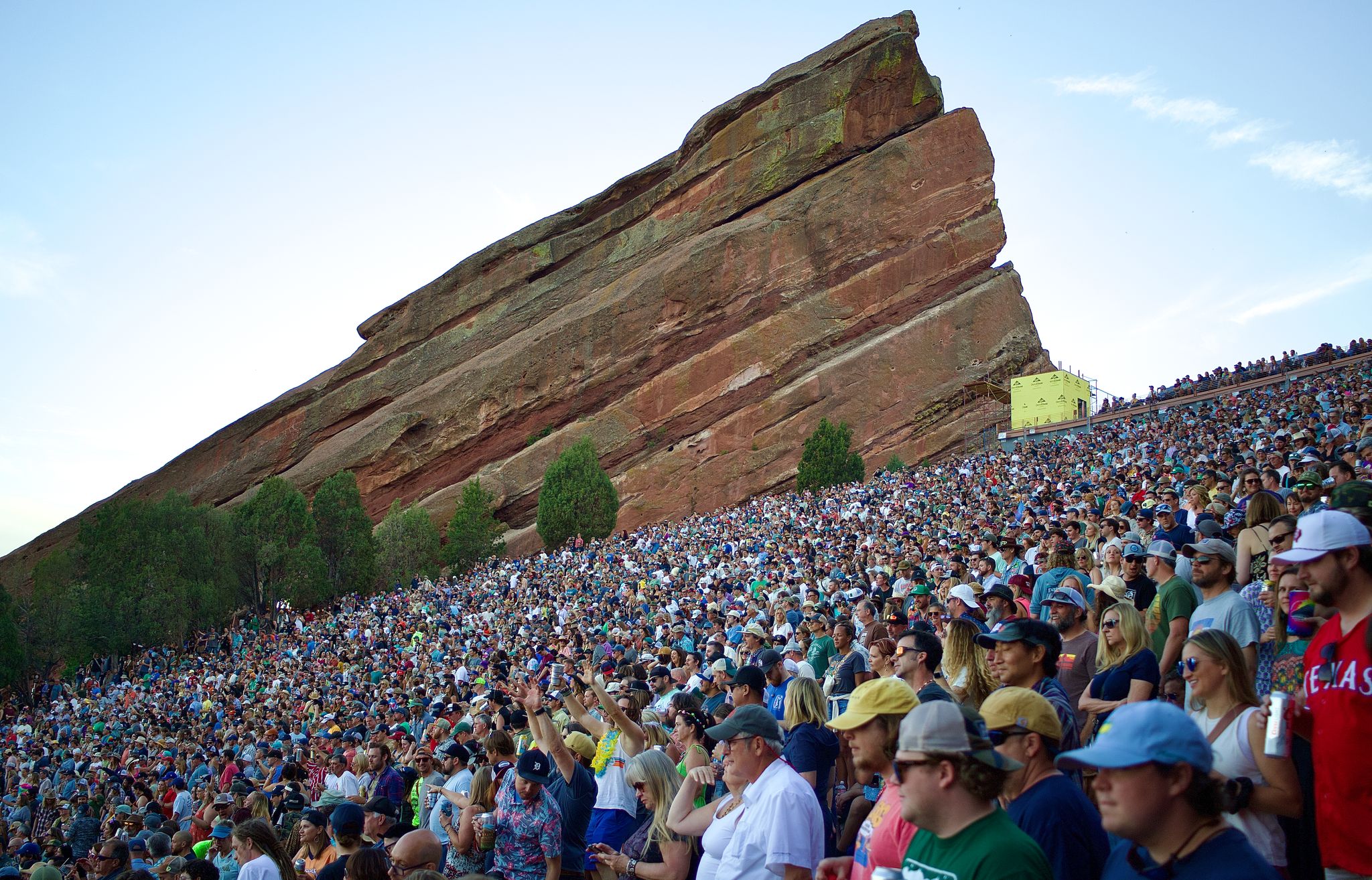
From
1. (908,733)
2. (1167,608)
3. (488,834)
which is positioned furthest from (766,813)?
(1167,608)

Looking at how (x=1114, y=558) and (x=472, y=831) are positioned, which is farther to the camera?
(x=1114, y=558)

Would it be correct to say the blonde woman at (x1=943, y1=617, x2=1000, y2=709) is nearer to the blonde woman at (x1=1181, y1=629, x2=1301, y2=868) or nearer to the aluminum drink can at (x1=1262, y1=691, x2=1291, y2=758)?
the blonde woman at (x1=1181, y1=629, x2=1301, y2=868)

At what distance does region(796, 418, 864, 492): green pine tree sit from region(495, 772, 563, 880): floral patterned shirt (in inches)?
1445

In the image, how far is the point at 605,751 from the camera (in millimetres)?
6352

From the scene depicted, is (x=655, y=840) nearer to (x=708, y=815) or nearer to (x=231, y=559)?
(x=708, y=815)

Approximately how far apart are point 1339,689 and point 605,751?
4.13 metres

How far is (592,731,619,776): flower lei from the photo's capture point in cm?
626

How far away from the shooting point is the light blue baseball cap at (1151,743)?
2463 millimetres

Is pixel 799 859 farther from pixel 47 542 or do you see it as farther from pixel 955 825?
pixel 47 542

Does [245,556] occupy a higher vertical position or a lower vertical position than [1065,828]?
higher

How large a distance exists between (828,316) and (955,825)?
5330 cm

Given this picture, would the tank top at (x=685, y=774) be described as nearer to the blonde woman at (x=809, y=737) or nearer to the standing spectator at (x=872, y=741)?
the blonde woman at (x=809, y=737)

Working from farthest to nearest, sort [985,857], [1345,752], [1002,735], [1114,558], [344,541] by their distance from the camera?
[344,541]
[1114,558]
[1002,735]
[1345,752]
[985,857]

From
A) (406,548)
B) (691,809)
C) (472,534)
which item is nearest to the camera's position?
(691,809)
